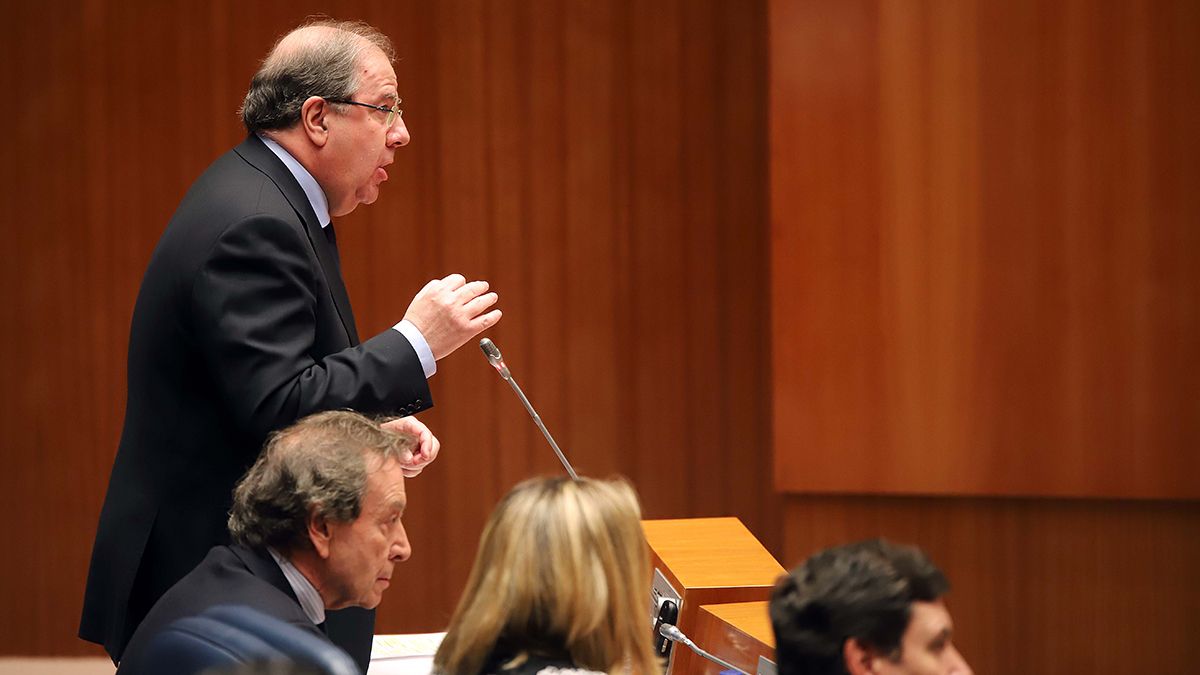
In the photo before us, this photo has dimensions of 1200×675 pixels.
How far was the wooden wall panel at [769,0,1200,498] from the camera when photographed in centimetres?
291

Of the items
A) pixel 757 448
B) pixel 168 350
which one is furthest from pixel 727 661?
pixel 757 448

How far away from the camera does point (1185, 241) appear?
2.90m

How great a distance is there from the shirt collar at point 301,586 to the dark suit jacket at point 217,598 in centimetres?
4

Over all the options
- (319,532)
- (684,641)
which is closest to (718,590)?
(684,641)

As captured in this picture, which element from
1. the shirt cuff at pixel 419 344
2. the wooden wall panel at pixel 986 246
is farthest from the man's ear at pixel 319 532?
the wooden wall panel at pixel 986 246

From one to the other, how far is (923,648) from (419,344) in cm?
74

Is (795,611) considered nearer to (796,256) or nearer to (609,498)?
(609,498)

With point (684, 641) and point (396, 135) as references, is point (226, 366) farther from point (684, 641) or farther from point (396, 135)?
point (684, 641)

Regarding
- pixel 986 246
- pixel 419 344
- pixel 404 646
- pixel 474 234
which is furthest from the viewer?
pixel 474 234

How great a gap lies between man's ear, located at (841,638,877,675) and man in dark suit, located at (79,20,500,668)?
61 centimetres

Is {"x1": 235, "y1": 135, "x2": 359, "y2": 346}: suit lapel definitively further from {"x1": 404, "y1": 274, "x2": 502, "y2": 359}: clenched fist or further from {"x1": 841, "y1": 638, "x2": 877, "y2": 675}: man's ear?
{"x1": 841, "y1": 638, "x2": 877, "y2": 675}: man's ear

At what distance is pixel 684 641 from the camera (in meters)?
1.56

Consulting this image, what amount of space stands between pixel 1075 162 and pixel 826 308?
1.91 ft

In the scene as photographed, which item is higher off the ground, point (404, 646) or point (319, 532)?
point (319, 532)
